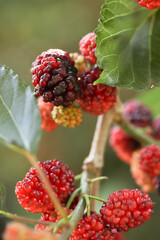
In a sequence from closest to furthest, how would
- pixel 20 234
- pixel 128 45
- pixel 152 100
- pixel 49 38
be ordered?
pixel 20 234
pixel 128 45
pixel 152 100
pixel 49 38

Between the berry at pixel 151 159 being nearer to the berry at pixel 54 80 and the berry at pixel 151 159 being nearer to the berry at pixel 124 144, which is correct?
the berry at pixel 124 144

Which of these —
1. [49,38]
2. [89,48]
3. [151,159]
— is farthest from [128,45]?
[49,38]

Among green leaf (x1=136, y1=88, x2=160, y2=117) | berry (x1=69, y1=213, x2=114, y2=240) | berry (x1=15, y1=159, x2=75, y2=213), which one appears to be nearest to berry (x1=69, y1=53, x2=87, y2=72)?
berry (x1=15, y1=159, x2=75, y2=213)

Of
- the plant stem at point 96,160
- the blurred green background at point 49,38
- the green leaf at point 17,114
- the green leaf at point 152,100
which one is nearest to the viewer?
the green leaf at point 17,114

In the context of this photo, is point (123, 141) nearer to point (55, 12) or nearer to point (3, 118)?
point (3, 118)

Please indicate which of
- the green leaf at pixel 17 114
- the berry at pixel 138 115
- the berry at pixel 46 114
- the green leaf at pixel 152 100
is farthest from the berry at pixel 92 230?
the green leaf at pixel 152 100

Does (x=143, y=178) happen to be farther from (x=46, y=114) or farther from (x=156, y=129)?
(x=46, y=114)
